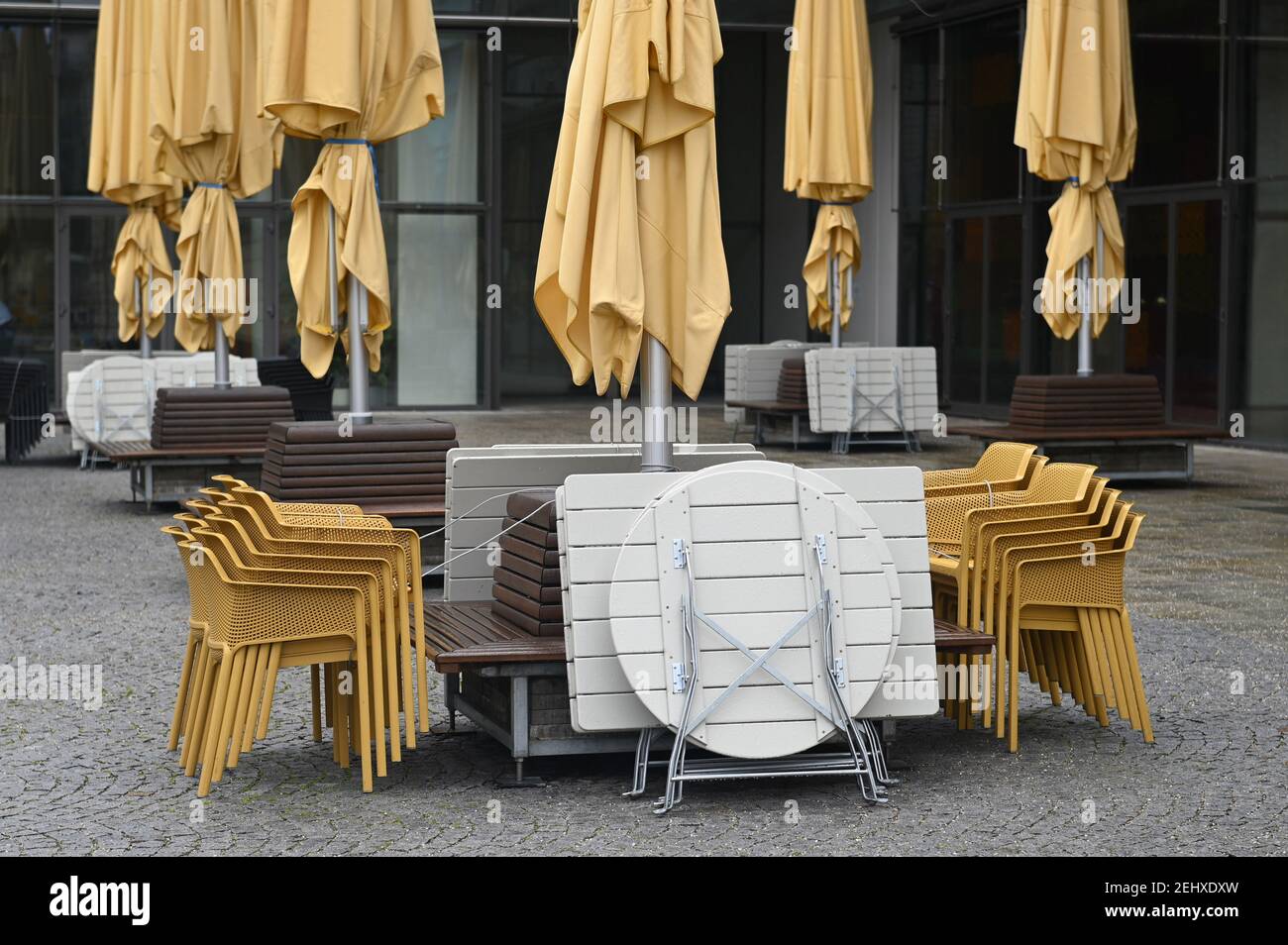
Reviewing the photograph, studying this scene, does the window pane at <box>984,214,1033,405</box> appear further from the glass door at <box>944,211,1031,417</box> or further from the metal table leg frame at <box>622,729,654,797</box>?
the metal table leg frame at <box>622,729,654,797</box>

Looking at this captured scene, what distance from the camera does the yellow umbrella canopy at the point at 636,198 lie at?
226 inches

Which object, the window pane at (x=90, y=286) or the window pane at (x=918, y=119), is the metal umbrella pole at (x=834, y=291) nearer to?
the window pane at (x=918, y=119)

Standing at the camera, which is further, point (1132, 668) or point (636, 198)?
point (1132, 668)

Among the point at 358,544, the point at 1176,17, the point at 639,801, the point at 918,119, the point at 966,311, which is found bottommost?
the point at 639,801

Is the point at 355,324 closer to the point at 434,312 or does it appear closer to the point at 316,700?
the point at 316,700

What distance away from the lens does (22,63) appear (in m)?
23.5

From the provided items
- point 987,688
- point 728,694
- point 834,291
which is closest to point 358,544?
point 728,694

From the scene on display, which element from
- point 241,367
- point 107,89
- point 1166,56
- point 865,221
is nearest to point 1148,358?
point 1166,56

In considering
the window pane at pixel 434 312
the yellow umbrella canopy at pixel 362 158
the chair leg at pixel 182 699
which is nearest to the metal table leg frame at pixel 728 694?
the chair leg at pixel 182 699

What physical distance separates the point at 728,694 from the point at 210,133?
865cm

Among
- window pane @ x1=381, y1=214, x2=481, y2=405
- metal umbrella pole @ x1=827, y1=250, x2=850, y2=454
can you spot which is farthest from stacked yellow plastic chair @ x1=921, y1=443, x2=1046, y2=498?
window pane @ x1=381, y1=214, x2=481, y2=405

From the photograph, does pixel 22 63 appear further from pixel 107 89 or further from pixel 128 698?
pixel 128 698

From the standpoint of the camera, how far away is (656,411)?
19.9ft

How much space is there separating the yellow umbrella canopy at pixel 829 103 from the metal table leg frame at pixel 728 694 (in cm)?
1232
